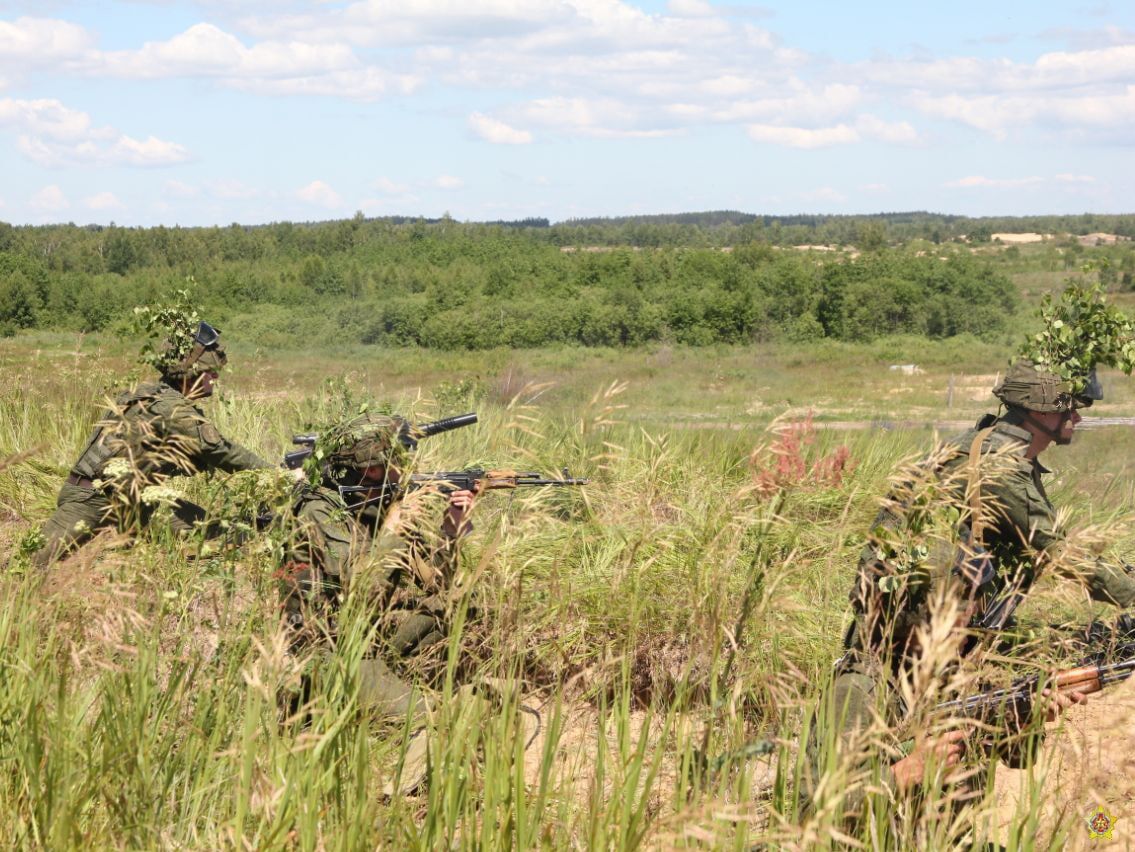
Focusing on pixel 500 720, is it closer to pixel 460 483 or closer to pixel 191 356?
pixel 460 483

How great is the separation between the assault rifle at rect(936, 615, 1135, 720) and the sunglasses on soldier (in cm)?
416

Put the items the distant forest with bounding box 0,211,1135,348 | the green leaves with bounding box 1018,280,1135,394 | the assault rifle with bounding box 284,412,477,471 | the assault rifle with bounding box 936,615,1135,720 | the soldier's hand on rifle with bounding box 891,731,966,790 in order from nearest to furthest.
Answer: the soldier's hand on rifle with bounding box 891,731,966,790 < the assault rifle with bounding box 936,615,1135,720 < the green leaves with bounding box 1018,280,1135,394 < the assault rifle with bounding box 284,412,477,471 < the distant forest with bounding box 0,211,1135,348

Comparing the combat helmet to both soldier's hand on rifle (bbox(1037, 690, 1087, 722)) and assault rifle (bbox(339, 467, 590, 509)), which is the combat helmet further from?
soldier's hand on rifle (bbox(1037, 690, 1087, 722))

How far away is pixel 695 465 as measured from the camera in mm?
7262

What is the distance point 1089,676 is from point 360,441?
7.97 feet

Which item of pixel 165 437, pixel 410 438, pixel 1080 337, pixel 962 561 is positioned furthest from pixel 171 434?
pixel 1080 337

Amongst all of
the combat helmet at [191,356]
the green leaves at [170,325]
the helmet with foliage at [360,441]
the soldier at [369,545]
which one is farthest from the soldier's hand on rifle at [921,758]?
the green leaves at [170,325]

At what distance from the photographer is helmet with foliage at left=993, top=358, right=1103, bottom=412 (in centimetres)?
401

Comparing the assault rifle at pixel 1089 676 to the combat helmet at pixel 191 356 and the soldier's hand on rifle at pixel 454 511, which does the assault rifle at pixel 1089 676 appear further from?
the combat helmet at pixel 191 356

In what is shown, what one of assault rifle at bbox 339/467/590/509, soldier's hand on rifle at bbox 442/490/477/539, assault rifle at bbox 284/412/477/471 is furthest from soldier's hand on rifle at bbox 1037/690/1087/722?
assault rifle at bbox 284/412/477/471

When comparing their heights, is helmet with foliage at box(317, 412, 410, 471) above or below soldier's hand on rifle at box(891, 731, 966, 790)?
above

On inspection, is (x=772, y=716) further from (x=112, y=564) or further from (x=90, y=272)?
(x=90, y=272)

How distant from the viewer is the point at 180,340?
19.6ft

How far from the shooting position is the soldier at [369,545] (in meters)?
3.48
